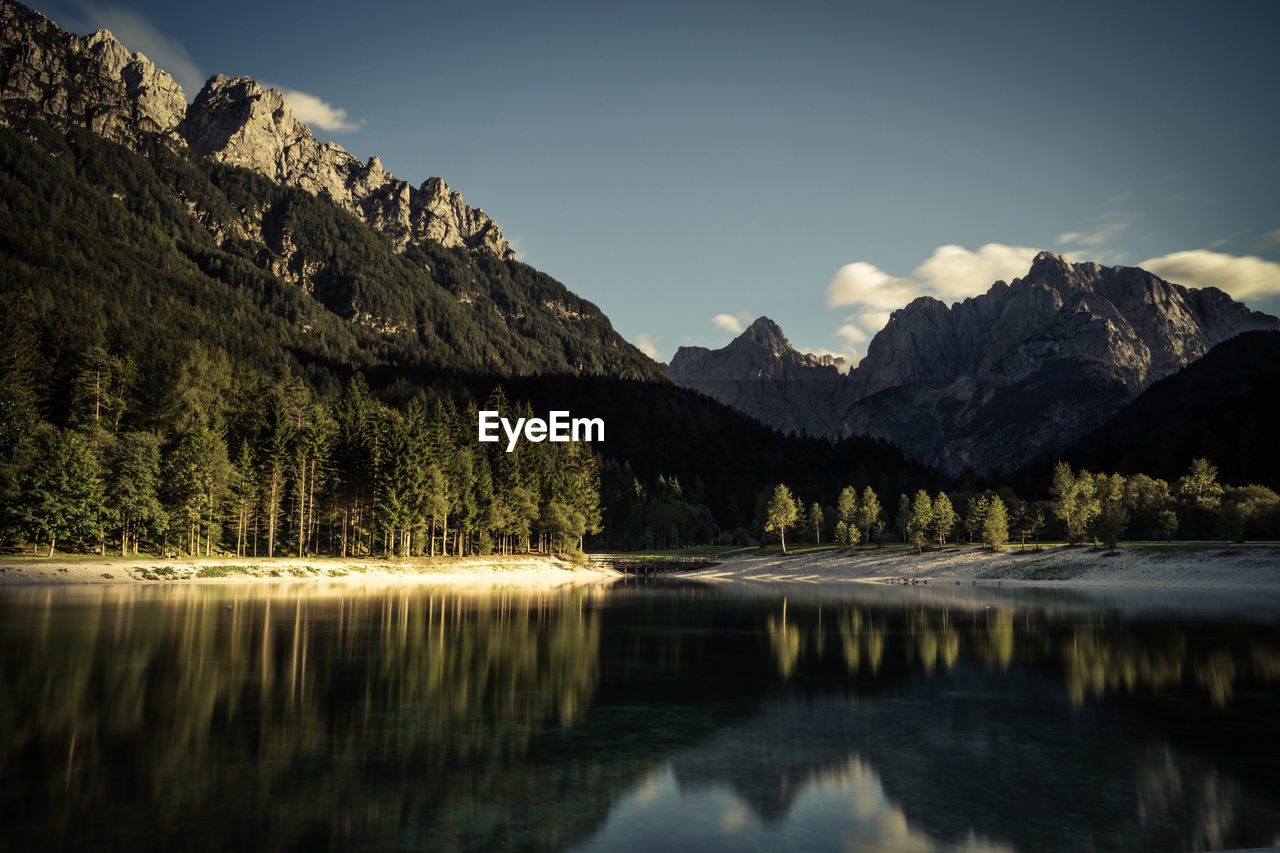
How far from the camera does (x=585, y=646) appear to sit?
1331 inches

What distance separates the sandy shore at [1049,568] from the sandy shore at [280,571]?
30847mm

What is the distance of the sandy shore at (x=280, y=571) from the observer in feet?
200

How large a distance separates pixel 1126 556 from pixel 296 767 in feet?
314

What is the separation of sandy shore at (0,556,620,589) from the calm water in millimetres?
30002

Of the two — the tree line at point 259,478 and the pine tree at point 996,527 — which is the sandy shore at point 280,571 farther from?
the pine tree at point 996,527

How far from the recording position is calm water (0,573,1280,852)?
38.5 feet

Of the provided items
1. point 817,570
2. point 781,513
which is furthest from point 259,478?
point 781,513

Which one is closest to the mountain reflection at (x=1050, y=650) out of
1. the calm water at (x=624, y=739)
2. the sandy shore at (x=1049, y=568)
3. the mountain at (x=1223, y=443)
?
the calm water at (x=624, y=739)

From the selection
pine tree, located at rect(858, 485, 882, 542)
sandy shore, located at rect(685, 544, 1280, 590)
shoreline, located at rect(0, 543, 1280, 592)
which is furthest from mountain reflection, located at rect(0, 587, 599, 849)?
pine tree, located at rect(858, 485, 882, 542)

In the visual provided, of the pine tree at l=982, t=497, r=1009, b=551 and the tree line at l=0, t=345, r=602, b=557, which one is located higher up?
the tree line at l=0, t=345, r=602, b=557

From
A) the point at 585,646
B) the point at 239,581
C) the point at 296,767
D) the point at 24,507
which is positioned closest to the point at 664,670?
the point at 585,646

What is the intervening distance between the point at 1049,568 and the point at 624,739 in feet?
286

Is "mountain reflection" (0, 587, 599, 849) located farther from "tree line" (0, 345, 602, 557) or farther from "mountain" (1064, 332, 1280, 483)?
"mountain" (1064, 332, 1280, 483)

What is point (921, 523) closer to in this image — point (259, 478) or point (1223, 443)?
point (259, 478)
